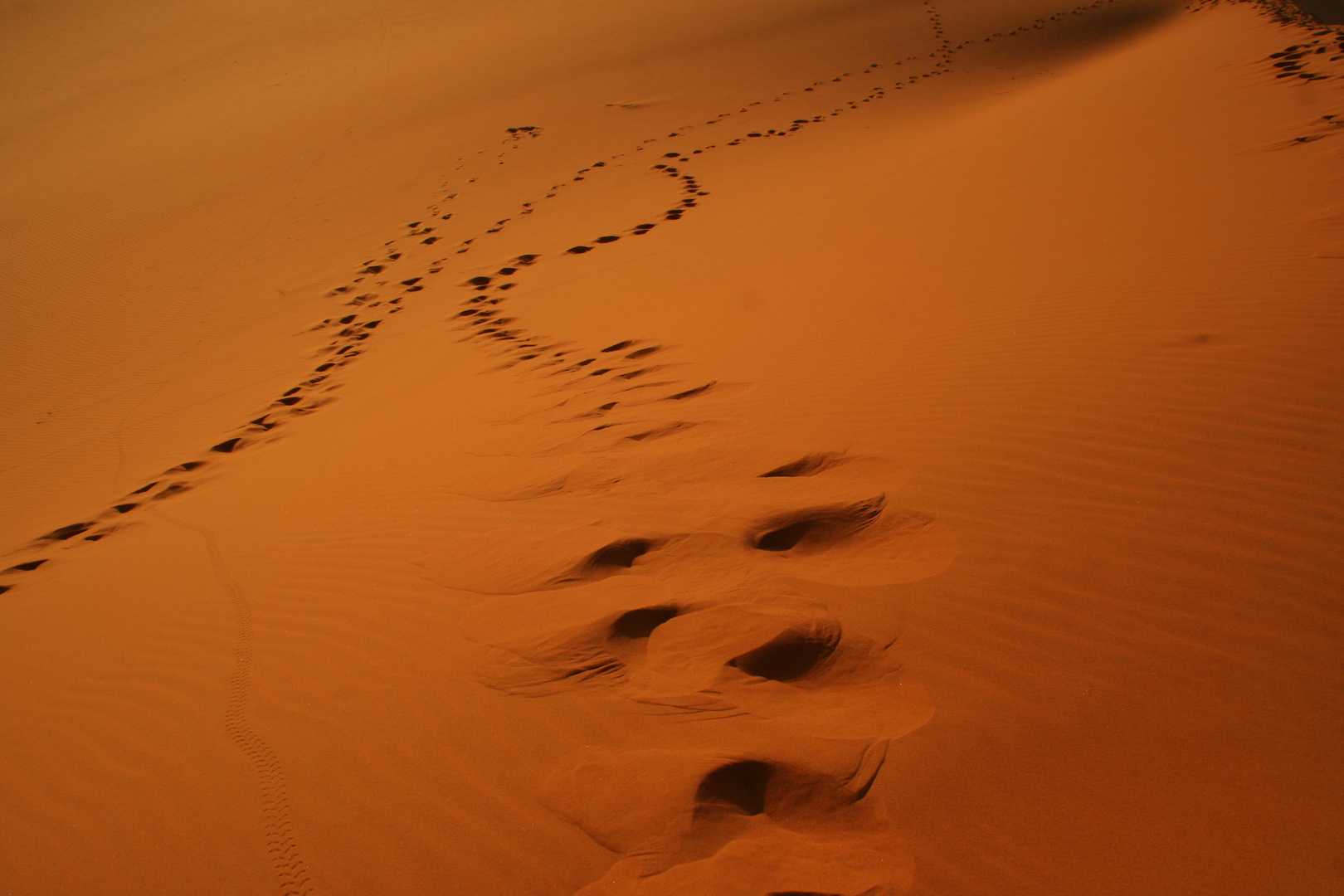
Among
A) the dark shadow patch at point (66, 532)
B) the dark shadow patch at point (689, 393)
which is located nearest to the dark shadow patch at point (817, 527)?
the dark shadow patch at point (689, 393)

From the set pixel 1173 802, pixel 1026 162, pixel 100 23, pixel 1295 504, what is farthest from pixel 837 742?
pixel 100 23

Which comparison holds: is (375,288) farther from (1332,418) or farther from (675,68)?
(675,68)

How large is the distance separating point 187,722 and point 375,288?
8.17 metres

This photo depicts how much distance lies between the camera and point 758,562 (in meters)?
2.49

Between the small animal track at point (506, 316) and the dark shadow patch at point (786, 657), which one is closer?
the dark shadow patch at point (786, 657)

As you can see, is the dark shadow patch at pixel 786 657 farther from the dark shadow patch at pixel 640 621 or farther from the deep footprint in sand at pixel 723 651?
the dark shadow patch at pixel 640 621

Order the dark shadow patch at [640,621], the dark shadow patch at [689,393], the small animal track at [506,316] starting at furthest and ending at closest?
the small animal track at [506,316]
the dark shadow patch at [689,393]
the dark shadow patch at [640,621]

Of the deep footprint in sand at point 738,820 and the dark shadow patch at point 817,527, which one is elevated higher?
the dark shadow patch at point 817,527

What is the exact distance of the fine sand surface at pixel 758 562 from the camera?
1.67 m

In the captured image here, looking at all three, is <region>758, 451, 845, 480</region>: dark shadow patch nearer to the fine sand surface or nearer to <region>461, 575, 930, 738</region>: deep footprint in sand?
the fine sand surface

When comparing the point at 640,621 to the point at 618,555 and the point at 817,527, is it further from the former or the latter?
the point at 817,527

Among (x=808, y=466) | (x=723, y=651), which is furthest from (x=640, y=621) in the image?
(x=808, y=466)

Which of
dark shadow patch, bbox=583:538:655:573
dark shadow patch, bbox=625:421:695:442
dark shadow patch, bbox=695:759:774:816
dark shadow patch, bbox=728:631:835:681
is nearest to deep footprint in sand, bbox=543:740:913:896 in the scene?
dark shadow patch, bbox=695:759:774:816

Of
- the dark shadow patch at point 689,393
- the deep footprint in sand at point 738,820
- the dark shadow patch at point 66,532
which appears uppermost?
the dark shadow patch at point 66,532
